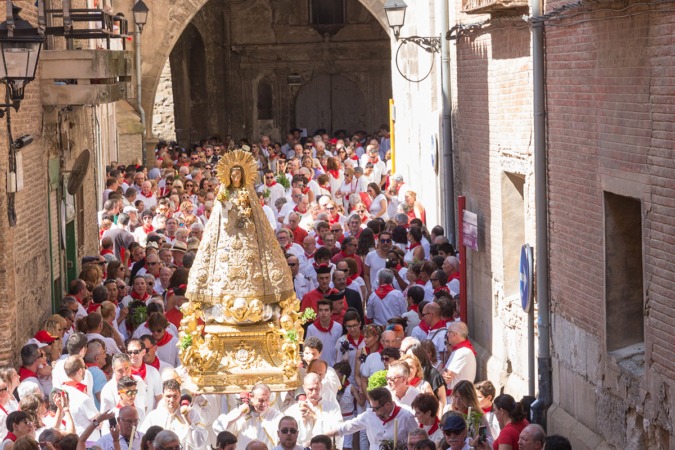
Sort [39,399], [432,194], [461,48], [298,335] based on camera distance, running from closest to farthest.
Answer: [39,399], [298,335], [461,48], [432,194]

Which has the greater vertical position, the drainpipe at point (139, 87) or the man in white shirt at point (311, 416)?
the drainpipe at point (139, 87)

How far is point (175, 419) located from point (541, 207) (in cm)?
360

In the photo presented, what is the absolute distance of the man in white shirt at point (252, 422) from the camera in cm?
1069

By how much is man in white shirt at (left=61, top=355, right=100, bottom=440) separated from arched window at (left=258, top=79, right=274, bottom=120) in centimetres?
3139

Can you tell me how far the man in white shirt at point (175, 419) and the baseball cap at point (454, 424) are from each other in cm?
250

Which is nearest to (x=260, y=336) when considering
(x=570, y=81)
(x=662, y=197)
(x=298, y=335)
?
(x=298, y=335)

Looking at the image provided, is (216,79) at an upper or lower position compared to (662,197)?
upper

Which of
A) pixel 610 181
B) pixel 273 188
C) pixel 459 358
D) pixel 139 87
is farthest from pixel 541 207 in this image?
pixel 139 87

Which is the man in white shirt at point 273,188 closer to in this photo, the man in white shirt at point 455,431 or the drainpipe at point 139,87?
the drainpipe at point 139,87

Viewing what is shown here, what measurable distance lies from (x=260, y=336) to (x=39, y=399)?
110 inches

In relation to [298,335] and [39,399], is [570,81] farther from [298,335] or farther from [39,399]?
[39,399]

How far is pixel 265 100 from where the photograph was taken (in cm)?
4222

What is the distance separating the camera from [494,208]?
13852 millimetres

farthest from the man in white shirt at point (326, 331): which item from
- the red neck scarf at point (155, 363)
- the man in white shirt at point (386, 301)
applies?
the red neck scarf at point (155, 363)
